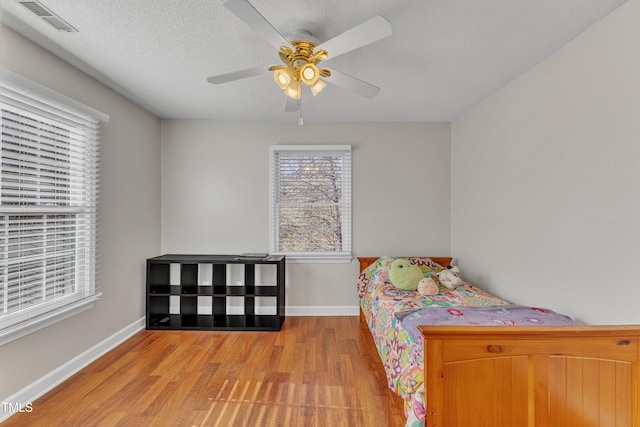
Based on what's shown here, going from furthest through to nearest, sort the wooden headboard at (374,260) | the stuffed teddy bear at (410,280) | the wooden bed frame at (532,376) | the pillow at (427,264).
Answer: the wooden headboard at (374,260) → the pillow at (427,264) → the stuffed teddy bear at (410,280) → the wooden bed frame at (532,376)

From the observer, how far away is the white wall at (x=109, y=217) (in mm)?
2072

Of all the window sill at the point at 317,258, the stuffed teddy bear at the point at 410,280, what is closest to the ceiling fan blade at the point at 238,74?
the stuffed teddy bear at the point at 410,280

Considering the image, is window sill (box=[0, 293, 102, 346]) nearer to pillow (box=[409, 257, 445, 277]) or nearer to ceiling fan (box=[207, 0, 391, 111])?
ceiling fan (box=[207, 0, 391, 111])

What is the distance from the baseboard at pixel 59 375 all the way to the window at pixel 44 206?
0.39 metres

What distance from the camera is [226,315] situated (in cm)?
379

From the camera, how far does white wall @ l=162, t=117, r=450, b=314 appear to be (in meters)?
3.92

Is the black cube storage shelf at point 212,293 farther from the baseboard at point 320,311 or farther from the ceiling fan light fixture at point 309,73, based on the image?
the ceiling fan light fixture at point 309,73

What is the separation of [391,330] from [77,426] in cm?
198

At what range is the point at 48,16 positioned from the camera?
187cm

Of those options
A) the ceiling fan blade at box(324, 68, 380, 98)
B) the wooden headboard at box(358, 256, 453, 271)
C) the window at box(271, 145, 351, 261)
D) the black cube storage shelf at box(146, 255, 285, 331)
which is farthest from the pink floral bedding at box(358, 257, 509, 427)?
the ceiling fan blade at box(324, 68, 380, 98)

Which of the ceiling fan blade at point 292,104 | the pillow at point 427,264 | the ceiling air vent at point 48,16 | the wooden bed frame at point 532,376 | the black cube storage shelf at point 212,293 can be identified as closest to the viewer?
the wooden bed frame at point 532,376

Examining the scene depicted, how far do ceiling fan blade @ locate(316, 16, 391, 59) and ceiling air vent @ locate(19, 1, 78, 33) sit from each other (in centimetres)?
156

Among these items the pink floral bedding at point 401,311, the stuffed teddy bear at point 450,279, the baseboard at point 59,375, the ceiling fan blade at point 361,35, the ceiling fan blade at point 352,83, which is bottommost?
the baseboard at point 59,375

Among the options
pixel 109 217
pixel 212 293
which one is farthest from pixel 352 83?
pixel 212 293
